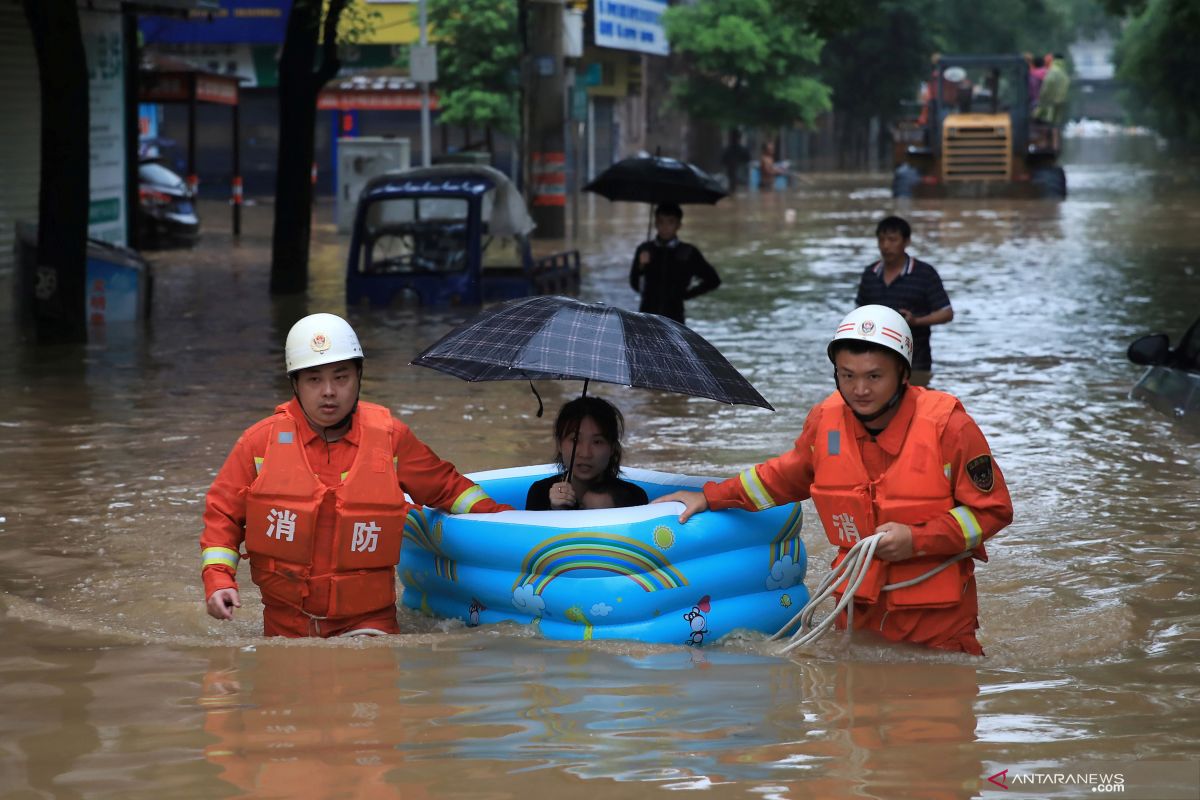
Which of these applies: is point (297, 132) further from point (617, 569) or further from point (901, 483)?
point (901, 483)

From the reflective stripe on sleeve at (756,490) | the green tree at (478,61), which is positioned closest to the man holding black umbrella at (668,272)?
the reflective stripe on sleeve at (756,490)

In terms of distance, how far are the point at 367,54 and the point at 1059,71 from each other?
710 inches

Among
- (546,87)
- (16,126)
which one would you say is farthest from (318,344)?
(546,87)

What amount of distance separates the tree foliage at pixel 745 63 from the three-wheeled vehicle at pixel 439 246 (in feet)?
106

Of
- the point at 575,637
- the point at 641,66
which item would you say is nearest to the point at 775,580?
the point at 575,637

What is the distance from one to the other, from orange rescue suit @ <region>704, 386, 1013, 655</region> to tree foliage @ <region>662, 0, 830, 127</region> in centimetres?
4622

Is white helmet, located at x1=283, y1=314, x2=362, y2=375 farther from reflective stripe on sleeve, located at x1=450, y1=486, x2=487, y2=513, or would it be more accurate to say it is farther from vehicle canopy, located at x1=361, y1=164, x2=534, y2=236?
vehicle canopy, located at x1=361, y1=164, x2=534, y2=236

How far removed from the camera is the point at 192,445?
11.6 metres

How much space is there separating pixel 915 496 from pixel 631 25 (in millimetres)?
50142

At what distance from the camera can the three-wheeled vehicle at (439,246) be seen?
758 inches

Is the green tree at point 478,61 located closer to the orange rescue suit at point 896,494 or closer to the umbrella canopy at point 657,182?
the umbrella canopy at point 657,182

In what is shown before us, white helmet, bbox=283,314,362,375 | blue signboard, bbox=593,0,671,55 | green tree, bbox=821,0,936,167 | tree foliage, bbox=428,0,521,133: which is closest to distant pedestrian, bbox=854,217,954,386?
white helmet, bbox=283,314,362,375

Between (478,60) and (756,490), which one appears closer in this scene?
(756,490)

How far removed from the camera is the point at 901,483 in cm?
A: 583
